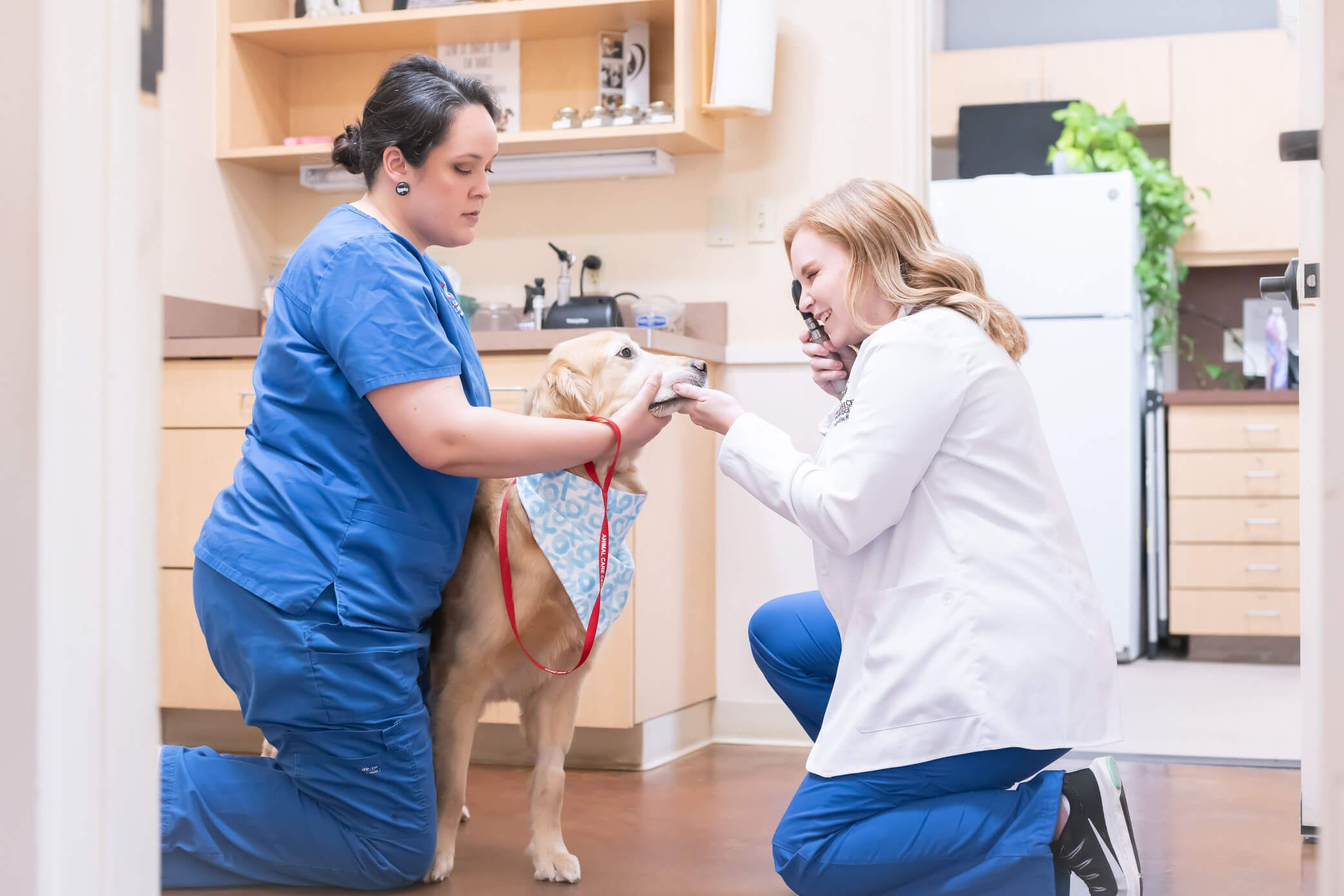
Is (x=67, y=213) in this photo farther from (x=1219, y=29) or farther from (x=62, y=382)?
(x=1219, y=29)

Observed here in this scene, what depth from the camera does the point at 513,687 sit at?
1.81 meters

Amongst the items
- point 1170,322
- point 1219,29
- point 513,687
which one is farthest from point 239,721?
point 1219,29

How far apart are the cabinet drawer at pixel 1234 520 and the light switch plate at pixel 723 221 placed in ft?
7.85

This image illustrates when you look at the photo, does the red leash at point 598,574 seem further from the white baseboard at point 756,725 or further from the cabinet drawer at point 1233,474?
the cabinet drawer at point 1233,474

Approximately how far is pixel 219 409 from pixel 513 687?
125cm

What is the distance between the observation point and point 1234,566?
441 cm

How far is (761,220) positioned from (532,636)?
5.12 ft

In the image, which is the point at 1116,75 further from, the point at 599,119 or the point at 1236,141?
the point at 599,119

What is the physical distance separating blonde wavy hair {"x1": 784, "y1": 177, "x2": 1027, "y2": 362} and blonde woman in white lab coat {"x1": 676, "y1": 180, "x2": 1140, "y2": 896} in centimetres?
2

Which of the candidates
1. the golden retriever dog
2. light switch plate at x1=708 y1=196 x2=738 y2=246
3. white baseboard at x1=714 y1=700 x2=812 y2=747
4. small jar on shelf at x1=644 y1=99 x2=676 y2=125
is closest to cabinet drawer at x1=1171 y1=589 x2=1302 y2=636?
white baseboard at x1=714 y1=700 x2=812 y2=747

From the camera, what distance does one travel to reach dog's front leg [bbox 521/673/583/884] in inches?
68.2

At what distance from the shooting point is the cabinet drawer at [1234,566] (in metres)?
4.37

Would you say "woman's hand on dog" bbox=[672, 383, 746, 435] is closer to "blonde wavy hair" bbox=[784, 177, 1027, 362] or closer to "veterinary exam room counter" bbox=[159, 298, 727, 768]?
"blonde wavy hair" bbox=[784, 177, 1027, 362]

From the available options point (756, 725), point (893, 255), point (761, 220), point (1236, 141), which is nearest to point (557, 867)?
point (893, 255)
